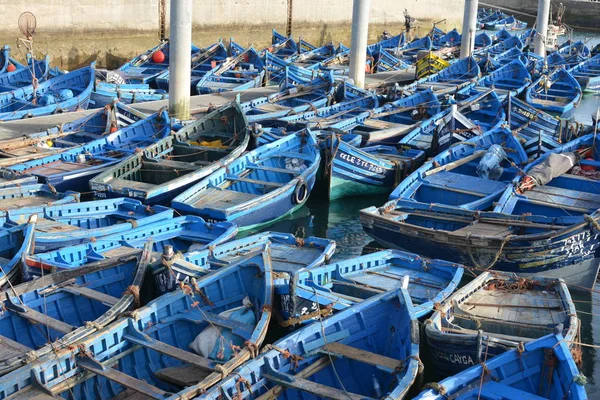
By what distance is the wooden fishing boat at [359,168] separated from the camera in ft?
62.4

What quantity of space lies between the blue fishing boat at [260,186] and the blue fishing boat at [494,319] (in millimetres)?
5728

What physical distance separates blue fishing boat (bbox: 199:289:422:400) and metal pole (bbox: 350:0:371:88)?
57.7 ft

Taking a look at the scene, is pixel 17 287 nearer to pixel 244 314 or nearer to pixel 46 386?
pixel 46 386

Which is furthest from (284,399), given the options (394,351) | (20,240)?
(20,240)

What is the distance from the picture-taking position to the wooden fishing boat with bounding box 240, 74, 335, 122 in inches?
941

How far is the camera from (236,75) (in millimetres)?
31906

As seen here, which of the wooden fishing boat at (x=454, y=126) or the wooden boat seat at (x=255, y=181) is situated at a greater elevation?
the wooden fishing boat at (x=454, y=126)

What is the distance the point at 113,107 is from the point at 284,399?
44.3ft

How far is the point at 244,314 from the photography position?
1161 centimetres

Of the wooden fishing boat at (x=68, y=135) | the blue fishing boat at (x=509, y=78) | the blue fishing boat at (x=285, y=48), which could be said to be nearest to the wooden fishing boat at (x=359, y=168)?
the wooden fishing boat at (x=68, y=135)

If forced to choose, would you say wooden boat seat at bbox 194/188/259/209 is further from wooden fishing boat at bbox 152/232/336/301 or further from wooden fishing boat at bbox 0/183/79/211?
wooden fishing boat at bbox 0/183/79/211

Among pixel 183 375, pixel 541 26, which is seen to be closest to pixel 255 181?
pixel 183 375

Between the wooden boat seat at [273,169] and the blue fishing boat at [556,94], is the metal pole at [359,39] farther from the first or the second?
the wooden boat seat at [273,169]

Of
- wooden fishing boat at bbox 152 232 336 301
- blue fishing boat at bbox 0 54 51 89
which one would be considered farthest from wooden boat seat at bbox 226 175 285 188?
blue fishing boat at bbox 0 54 51 89
